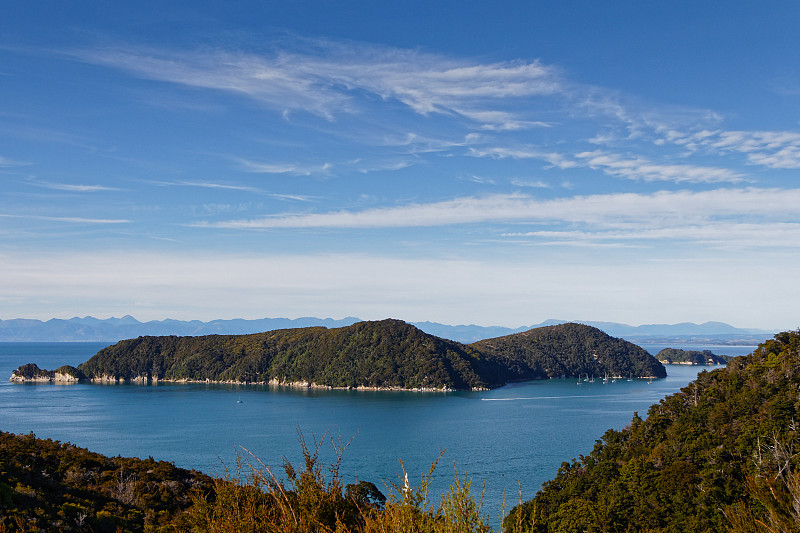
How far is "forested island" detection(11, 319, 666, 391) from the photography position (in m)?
150

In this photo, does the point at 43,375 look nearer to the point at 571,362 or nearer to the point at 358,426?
the point at 358,426

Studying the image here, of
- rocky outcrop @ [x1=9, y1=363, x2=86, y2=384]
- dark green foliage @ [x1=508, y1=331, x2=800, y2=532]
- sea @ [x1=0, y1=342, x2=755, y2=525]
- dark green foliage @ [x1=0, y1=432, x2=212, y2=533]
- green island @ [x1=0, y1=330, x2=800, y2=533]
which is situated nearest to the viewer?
green island @ [x1=0, y1=330, x2=800, y2=533]

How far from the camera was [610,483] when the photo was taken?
35156 mm

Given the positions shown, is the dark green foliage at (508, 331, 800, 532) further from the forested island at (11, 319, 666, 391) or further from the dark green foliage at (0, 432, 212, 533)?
the forested island at (11, 319, 666, 391)

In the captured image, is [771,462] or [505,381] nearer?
[771,462]

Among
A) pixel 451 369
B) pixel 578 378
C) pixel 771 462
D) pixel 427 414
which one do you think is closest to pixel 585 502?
pixel 771 462

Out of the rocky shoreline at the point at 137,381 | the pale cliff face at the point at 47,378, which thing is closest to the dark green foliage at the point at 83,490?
the rocky shoreline at the point at 137,381

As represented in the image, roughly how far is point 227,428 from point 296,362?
3164 inches

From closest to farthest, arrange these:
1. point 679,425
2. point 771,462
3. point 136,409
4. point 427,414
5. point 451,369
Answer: point 771,462 → point 679,425 → point 427,414 → point 136,409 → point 451,369

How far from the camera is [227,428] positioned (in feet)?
276

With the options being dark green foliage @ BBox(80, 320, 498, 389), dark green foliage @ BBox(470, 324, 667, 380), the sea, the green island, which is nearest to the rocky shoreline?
dark green foliage @ BBox(80, 320, 498, 389)

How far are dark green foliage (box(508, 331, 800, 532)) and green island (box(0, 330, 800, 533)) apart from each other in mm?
73

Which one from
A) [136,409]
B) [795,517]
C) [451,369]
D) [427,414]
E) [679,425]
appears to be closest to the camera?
[795,517]

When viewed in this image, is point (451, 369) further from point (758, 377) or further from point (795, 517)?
point (795, 517)
